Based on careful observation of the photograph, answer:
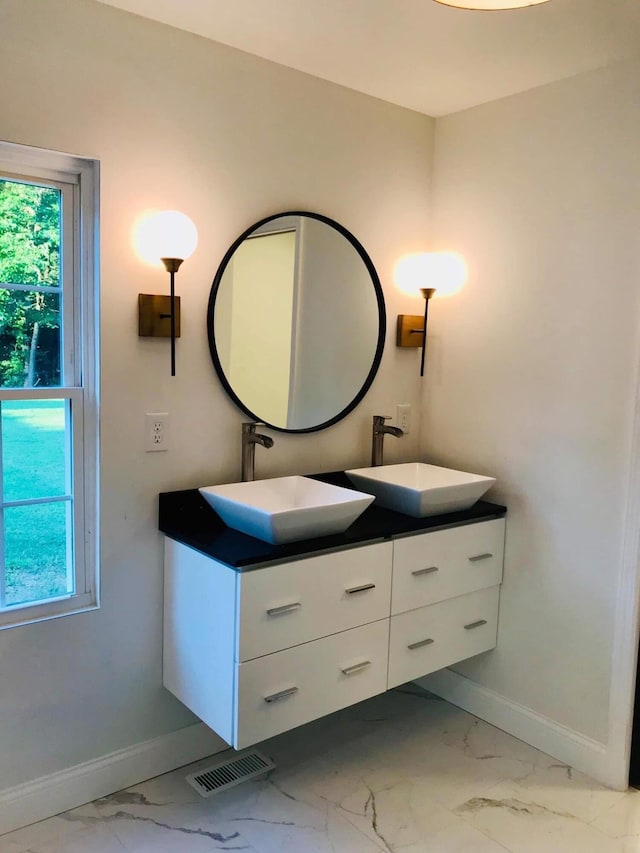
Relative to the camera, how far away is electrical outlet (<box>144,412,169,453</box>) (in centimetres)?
219

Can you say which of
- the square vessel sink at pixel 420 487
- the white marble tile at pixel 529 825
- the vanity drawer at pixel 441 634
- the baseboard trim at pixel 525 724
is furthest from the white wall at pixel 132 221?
the baseboard trim at pixel 525 724

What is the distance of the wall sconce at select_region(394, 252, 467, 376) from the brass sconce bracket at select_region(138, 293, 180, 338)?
105 cm

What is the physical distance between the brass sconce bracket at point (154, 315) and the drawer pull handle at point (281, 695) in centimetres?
114

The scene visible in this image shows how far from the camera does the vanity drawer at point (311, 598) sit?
75.7 inches

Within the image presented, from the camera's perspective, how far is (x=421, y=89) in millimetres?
2521

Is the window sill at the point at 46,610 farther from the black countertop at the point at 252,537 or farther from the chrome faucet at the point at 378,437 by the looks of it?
Result: the chrome faucet at the point at 378,437

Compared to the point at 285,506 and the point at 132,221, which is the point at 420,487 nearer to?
the point at 285,506

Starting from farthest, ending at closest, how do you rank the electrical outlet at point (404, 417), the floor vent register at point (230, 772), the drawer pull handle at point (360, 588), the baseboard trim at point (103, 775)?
the electrical outlet at point (404, 417) < the floor vent register at point (230, 772) < the drawer pull handle at point (360, 588) < the baseboard trim at point (103, 775)

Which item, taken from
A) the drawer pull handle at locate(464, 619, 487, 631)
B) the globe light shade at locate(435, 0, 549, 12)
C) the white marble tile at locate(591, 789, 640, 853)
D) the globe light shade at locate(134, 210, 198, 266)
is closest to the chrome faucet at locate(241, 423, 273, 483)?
the globe light shade at locate(134, 210, 198, 266)

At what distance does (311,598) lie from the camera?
2.05 meters

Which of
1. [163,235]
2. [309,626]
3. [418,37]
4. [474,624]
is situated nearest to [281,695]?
[309,626]

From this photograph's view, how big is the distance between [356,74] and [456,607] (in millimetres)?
1936

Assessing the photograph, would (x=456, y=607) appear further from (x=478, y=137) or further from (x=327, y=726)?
(x=478, y=137)

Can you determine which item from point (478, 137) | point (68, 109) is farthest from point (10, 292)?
point (478, 137)
